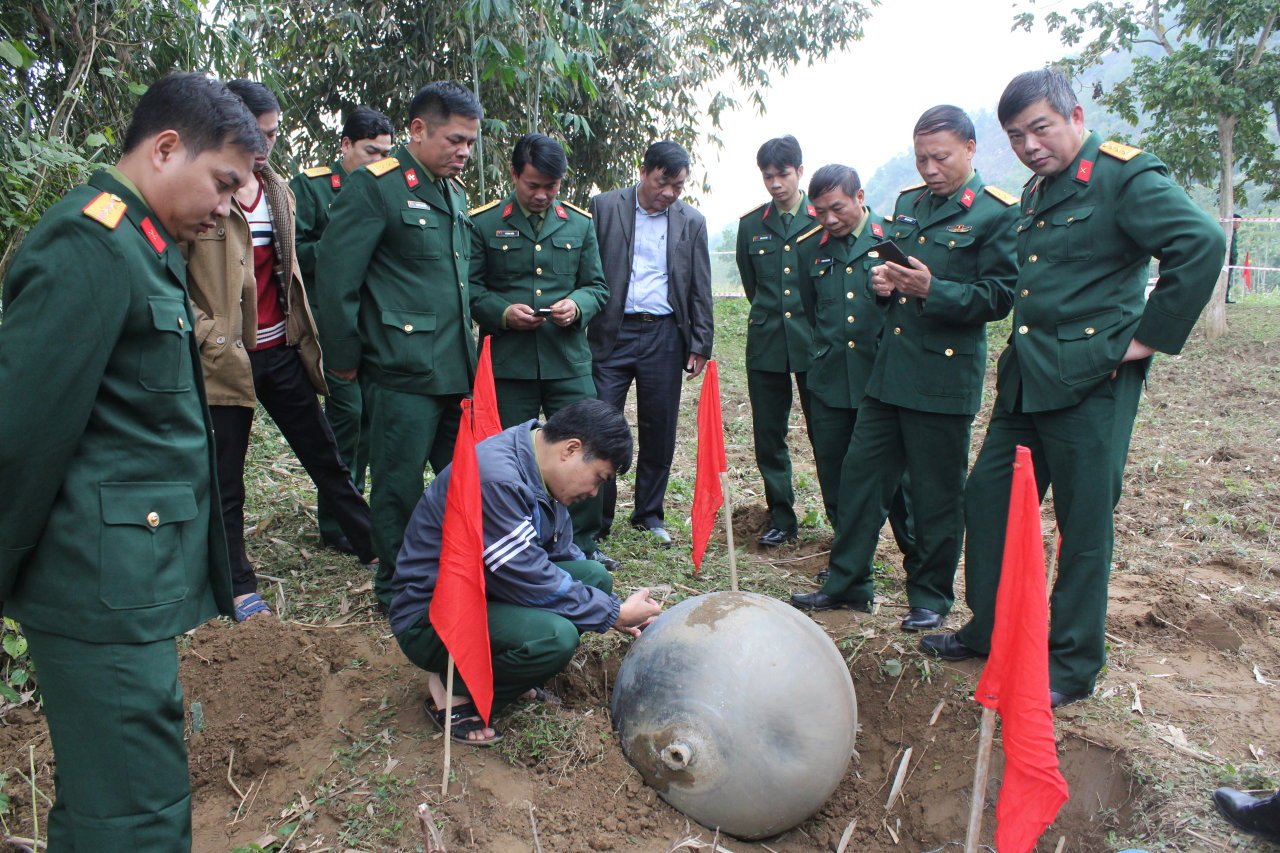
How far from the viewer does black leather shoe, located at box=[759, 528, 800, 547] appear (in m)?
5.62

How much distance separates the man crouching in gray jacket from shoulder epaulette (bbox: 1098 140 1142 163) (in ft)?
6.77

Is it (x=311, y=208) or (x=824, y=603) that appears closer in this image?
(x=824, y=603)

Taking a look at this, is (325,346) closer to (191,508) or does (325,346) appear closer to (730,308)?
(191,508)

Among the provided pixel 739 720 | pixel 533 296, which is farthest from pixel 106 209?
pixel 533 296

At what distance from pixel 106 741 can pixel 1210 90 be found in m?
15.1

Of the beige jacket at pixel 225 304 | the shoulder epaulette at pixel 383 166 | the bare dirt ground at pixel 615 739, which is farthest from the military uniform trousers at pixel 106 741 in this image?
the shoulder epaulette at pixel 383 166

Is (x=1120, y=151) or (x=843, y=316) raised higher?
(x=1120, y=151)

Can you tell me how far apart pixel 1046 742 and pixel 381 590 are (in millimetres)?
3028

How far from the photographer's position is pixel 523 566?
3.22 metres

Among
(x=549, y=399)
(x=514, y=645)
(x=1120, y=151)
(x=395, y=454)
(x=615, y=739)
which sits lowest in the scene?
(x=615, y=739)

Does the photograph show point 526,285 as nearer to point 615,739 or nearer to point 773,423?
point 773,423

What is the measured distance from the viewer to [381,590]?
4.34 meters

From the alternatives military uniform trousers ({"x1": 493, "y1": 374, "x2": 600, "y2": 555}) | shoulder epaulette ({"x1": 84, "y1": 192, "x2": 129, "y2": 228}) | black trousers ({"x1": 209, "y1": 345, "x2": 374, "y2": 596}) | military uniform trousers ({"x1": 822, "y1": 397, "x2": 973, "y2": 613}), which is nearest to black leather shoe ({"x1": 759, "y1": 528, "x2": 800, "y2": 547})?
military uniform trousers ({"x1": 822, "y1": 397, "x2": 973, "y2": 613})

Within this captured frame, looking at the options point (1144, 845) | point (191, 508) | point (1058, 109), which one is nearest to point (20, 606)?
point (191, 508)
